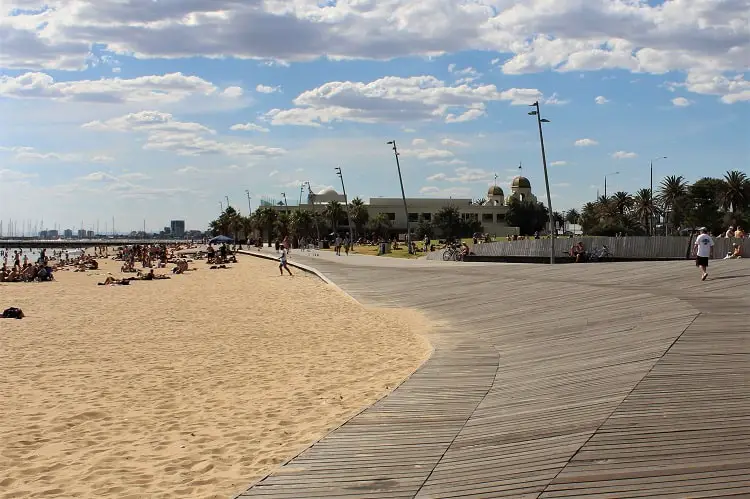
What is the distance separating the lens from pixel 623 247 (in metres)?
40.0

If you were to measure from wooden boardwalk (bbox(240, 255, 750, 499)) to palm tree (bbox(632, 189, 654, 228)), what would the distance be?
8119cm

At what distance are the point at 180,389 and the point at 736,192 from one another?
82.4 metres

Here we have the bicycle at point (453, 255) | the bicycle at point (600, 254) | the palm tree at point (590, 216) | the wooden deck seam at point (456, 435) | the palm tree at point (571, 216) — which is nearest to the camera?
the wooden deck seam at point (456, 435)

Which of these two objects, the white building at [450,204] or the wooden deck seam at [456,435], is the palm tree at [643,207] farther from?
the wooden deck seam at [456,435]

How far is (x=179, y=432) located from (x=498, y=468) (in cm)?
416

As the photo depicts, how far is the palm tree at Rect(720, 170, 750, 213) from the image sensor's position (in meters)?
81.6

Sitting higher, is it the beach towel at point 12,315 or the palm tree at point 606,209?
the palm tree at point 606,209

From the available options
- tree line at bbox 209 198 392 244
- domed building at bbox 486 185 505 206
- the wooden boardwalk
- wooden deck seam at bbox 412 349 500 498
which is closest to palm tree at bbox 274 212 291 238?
tree line at bbox 209 198 392 244

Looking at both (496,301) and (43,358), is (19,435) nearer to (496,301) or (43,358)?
(43,358)

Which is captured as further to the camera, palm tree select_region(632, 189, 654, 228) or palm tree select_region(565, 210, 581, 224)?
palm tree select_region(565, 210, 581, 224)

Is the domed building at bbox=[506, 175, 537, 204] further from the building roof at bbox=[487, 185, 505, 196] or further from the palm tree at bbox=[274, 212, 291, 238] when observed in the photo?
the palm tree at bbox=[274, 212, 291, 238]

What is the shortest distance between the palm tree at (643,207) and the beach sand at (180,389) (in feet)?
253

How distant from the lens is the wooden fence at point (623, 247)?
3691cm

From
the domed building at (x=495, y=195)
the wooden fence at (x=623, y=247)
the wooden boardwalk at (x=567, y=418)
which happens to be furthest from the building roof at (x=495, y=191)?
the wooden boardwalk at (x=567, y=418)
